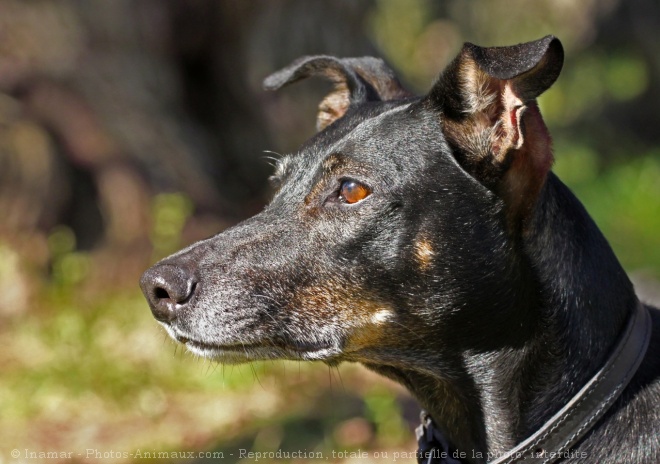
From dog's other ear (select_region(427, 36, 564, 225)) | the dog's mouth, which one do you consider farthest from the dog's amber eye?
the dog's mouth

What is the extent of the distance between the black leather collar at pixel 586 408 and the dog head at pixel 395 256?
341mm

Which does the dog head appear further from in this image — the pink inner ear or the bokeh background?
the bokeh background

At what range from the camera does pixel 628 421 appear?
10.2 feet

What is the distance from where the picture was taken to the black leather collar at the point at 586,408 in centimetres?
306

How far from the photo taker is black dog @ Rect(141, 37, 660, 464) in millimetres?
3156

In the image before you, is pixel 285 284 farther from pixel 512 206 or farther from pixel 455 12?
pixel 455 12

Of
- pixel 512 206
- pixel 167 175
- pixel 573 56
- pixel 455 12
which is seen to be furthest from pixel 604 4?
pixel 512 206

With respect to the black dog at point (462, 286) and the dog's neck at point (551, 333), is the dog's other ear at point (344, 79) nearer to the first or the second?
the black dog at point (462, 286)

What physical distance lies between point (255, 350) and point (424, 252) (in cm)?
77

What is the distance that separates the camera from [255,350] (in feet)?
11.1

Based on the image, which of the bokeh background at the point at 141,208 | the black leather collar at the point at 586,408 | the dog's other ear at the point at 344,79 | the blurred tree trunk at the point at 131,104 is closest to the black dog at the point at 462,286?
the black leather collar at the point at 586,408

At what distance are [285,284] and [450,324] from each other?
25.9 inches

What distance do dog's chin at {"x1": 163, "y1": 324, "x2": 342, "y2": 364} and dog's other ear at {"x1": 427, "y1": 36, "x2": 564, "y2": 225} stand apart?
901 millimetres

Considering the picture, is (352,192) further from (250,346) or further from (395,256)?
(250,346)
